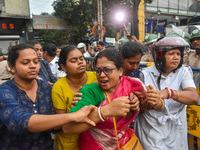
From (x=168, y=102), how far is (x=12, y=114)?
5.16 feet

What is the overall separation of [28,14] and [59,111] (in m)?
16.6

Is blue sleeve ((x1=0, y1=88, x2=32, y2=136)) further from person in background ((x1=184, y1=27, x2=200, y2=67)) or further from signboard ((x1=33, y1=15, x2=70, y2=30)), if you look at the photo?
signboard ((x1=33, y1=15, x2=70, y2=30))

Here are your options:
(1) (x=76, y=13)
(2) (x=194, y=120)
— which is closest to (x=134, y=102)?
(2) (x=194, y=120)

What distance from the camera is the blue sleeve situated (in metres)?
1.33

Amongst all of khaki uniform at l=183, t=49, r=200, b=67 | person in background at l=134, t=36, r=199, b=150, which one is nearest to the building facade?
khaki uniform at l=183, t=49, r=200, b=67

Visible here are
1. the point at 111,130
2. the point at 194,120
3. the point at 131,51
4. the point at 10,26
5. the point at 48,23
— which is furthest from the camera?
the point at 48,23

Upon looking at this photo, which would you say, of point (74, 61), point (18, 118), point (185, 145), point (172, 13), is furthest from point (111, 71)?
point (172, 13)

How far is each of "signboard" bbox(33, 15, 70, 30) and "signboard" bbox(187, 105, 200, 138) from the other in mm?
18260

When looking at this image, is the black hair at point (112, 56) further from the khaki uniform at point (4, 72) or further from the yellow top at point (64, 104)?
the khaki uniform at point (4, 72)

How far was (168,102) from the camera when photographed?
1931 millimetres

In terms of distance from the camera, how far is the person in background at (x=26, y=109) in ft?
4.32

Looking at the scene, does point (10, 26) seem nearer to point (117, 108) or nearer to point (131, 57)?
point (131, 57)

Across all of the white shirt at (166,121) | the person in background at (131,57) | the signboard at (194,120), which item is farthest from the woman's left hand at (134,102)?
the signboard at (194,120)

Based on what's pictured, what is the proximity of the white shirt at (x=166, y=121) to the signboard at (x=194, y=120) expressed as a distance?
2.01 ft
